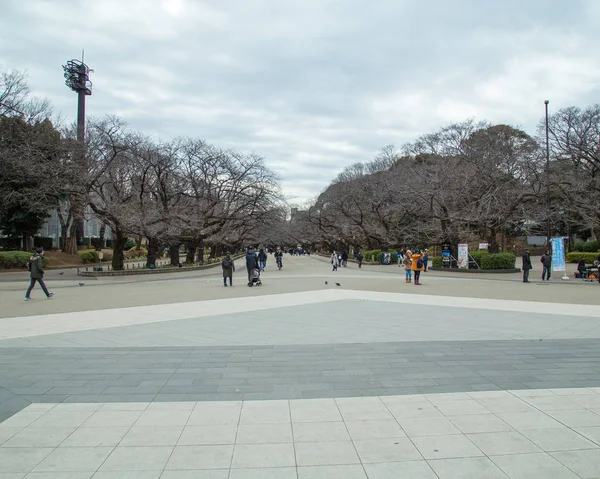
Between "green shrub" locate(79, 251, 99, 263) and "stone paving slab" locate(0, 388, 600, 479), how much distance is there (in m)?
38.6

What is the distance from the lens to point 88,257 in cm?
3947

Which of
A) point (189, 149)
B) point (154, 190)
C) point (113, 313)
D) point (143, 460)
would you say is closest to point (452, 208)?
point (189, 149)

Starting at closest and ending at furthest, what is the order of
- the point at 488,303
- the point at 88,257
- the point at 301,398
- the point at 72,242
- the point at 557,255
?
the point at 301,398, the point at 488,303, the point at 557,255, the point at 88,257, the point at 72,242

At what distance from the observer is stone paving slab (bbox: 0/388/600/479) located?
2.97 m

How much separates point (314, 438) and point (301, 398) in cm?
94

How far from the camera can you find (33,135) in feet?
98.4

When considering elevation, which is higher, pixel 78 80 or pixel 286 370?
pixel 78 80

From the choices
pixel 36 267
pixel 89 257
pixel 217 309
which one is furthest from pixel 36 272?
pixel 89 257

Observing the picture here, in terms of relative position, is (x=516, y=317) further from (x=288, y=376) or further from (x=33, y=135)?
(x=33, y=135)

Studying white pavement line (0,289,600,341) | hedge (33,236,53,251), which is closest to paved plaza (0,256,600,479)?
white pavement line (0,289,600,341)

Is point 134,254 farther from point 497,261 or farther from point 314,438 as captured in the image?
point 314,438

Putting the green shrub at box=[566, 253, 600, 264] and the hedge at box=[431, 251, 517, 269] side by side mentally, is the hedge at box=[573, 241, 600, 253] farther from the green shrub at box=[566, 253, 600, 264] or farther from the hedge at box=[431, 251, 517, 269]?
the hedge at box=[431, 251, 517, 269]

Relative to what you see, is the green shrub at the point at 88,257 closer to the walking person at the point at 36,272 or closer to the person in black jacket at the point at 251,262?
the person in black jacket at the point at 251,262

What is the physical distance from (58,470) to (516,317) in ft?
28.6
